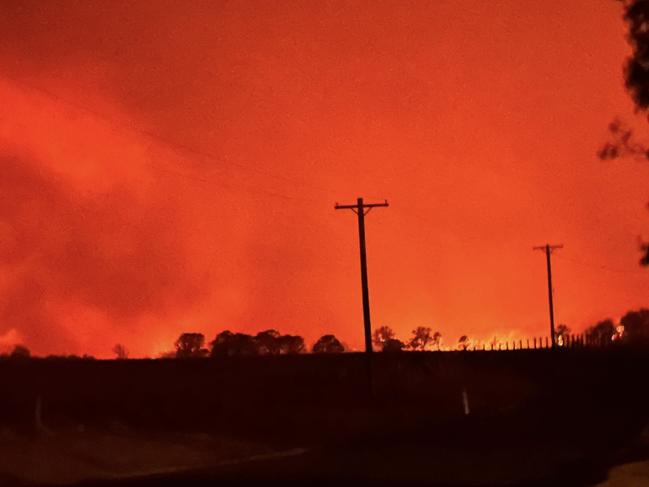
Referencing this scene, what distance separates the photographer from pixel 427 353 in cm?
8412

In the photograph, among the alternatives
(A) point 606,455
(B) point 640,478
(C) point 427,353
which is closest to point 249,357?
(C) point 427,353

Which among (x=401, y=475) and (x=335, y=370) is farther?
(x=335, y=370)

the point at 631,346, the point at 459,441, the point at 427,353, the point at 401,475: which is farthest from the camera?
the point at 631,346

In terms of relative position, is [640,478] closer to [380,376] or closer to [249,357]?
[380,376]

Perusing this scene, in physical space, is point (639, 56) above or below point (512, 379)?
above

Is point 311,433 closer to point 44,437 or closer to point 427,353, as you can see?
point 44,437

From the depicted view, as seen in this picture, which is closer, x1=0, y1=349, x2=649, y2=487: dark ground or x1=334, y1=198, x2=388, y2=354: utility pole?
x1=0, y1=349, x2=649, y2=487: dark ground

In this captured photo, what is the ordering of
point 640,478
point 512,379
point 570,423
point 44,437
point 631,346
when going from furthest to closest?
1. point 631,346
2. point 512,379
3. point 570,423
4. point 44,437
5. point 640,478

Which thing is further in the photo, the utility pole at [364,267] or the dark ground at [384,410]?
the utility pole at [364,267]

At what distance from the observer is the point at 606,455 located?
30016 millimetres

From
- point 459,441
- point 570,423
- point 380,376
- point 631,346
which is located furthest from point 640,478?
point 631,346

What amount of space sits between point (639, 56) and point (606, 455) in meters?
12.1

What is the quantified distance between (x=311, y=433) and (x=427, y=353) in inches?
1607

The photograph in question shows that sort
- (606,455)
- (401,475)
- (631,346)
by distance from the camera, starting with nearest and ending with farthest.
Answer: (401,475) < (606,455) < (631,346)
